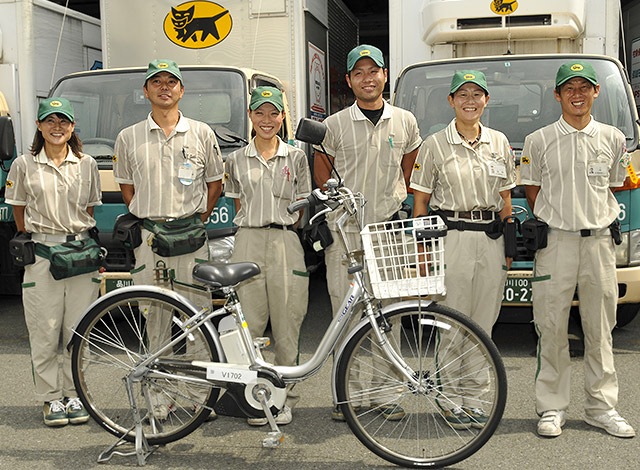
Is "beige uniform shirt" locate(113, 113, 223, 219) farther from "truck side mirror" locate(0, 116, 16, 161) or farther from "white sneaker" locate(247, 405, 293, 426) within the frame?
"truck side mirror" locate(0, 116, 16, 161)

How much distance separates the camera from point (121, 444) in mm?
4164

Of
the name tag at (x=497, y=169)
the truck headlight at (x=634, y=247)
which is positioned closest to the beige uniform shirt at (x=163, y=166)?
the name tag at (x=497, y=169)

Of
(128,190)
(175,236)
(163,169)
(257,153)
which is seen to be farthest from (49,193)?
(257,153)

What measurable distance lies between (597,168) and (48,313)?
3.29m

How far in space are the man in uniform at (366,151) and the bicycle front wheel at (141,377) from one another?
941 mm

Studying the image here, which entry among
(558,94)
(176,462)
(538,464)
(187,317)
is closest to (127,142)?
(187,317)

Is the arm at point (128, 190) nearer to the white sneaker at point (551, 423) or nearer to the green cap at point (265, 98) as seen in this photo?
the green cap at point (265, 98)

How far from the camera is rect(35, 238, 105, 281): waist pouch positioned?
4.42 metres

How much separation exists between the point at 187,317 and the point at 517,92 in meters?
3.44

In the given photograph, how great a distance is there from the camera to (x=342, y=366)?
3.82 m

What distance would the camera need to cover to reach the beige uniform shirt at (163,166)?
445 centimetres

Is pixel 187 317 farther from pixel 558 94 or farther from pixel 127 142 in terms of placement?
pixel 558 94

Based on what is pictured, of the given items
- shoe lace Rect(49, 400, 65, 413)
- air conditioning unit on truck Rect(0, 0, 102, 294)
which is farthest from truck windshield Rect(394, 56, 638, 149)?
air conditioning unit on truck Rect(0, 0, 102, 294)

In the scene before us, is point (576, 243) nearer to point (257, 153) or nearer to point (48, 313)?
point (257, 153)
